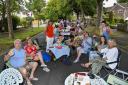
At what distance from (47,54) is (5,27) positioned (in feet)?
103

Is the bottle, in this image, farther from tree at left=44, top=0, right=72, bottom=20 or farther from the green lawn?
tree at left=44, top=0, right=72, bottom=20

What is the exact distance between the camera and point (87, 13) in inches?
3194

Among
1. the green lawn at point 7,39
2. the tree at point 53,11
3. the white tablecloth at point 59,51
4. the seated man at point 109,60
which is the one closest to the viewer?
the seated man at point 109,60

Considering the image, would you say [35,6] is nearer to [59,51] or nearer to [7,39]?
[7,39]

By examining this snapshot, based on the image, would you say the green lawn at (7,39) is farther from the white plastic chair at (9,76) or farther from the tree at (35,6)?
the white plastic chair at (9,76)

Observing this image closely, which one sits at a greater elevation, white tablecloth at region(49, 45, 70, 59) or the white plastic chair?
the white plastic chair

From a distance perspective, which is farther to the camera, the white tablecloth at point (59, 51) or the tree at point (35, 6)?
the tree at point (35, 6)

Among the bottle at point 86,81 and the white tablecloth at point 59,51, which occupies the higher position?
the bottle at point 86,81

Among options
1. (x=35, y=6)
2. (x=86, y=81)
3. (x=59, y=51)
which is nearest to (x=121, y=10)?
(x=35, y=6)

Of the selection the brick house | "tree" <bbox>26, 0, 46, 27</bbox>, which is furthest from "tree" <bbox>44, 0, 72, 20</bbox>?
the brick house

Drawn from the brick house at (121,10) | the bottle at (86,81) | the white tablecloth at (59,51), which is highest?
the bottle at (86,81)

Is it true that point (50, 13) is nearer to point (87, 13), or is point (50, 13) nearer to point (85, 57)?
point (87, 13)

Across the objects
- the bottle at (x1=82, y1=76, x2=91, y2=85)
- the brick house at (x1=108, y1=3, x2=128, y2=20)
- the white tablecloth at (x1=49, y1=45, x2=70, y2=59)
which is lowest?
the brick house at (x1=108, y1=3, x2=128, y2=20)

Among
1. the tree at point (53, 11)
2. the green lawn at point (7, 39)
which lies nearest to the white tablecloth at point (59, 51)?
the green lawn at point (7, 39)
